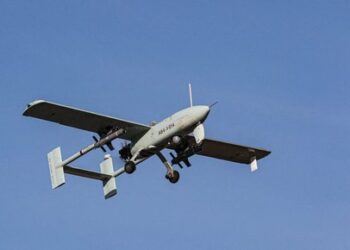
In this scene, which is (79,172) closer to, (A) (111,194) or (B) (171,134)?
(A) (111,194)

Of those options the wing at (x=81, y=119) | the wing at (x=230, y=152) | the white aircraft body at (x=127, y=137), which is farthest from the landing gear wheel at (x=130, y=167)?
the wing at (x=230, y=152)

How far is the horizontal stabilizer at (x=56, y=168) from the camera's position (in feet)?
250

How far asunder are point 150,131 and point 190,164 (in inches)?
118

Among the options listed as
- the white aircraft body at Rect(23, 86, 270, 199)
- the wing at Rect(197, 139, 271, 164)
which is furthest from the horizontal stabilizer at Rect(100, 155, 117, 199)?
the wing at Rect(197, 139, 271, 164)

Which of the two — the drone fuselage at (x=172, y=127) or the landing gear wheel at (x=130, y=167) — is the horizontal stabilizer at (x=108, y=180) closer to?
the landing gear wheel at (x=130, y=167)

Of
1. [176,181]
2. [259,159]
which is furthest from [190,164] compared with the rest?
[259,159]

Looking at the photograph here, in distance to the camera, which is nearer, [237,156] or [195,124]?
[195,124]

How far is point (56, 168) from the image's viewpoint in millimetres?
76438

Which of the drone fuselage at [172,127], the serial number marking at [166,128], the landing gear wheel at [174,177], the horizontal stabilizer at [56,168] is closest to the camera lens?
the drone fuselage at [172,127]

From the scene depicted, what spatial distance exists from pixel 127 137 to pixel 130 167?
1924 mm

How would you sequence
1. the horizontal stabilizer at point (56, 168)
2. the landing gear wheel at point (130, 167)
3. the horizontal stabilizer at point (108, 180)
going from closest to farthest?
1. the landing gear wheel at point (130, 167)
2. the horizontal stabilizer at point (56, 168)
3. the horizontal stabilizer at point (108, 180)

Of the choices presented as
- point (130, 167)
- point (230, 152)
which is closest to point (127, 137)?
point (130, 167)

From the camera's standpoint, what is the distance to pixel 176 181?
249ft

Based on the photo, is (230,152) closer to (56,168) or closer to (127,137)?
(127,137)
